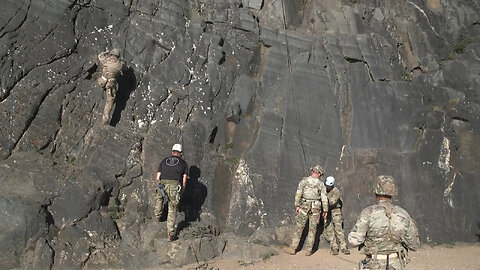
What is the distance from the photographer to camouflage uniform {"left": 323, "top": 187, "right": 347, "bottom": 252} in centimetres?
1307

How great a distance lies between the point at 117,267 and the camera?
36.1 feet

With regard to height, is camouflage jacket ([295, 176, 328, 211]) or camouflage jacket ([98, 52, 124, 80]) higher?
camouflage jacket ([98, 52, 124, 80])

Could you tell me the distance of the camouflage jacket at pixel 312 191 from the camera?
12227mm

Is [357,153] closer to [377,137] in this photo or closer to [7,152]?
[377,137]

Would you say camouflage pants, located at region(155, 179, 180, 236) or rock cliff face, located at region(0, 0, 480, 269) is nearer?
camouflage pants, located at region(155, 179, 180, 236)

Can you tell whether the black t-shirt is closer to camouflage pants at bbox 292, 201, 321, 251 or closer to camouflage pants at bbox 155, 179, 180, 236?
camouflage pants at bbox 155, 179, 180, 236

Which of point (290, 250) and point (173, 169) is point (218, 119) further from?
point (290, 250)

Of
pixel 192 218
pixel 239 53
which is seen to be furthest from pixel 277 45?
pixel 192 218

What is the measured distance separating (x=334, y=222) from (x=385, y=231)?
18.5 feet

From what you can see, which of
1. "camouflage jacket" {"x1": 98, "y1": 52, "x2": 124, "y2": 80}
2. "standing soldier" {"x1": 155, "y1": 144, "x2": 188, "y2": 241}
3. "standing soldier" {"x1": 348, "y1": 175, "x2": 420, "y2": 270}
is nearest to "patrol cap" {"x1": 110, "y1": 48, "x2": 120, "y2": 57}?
"camouflage jacket" {"x1": 98, "y1": 52, "x2": 124, "y2": 80}

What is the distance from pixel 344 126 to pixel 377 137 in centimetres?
105

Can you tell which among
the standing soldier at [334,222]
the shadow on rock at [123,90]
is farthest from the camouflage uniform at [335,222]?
the shadow on rock at [123,90]

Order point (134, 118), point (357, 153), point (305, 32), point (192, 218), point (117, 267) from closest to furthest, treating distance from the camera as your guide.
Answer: point (117, 267), point (192, 218), point (134, 118), point (357, 153), point (305, 32)

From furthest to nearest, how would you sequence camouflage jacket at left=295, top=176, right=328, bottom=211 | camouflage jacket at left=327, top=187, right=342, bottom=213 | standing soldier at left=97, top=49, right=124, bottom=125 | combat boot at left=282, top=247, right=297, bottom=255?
standing soldier at left=97, top=49, right=124, bottom=125 → camouflage jacket at left=327, top=187, right=342, bottom=213 → combat boot at left=282, top=247, right=297, bottom=255 → camouflage jacket at left=295, top=176, right=328, bottom=211
